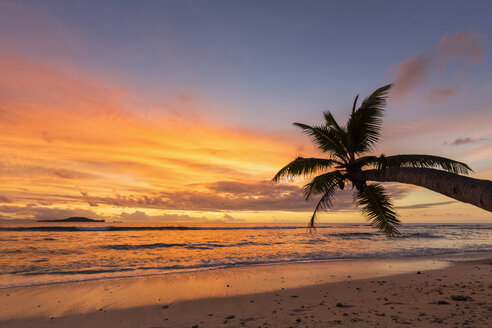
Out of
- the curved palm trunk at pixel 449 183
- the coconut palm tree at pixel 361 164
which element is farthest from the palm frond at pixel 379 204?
the curved palm trunk at pixel 449 183

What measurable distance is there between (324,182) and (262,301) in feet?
14.3

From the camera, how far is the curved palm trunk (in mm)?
4512

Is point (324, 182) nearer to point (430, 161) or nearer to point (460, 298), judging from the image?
point (430, 161)

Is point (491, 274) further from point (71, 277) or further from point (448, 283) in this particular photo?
point (71, 277)

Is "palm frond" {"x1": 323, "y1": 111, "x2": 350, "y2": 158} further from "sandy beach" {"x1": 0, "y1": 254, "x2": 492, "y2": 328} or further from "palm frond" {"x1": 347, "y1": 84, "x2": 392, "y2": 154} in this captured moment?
"sandy beach" {"x1": 0, "y1": 254, "x2": 492, "y2": 328}

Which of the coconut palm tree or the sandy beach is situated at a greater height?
the coconut palm tree

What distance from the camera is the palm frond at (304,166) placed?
10.1 m

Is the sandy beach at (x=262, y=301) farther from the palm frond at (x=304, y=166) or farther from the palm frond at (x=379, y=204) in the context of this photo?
the palm frond at (x=304, y=166)

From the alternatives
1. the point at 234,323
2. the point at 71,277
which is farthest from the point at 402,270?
the point at 71,277

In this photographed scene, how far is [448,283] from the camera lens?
10477mm

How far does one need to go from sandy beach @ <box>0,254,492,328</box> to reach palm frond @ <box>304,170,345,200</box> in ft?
11.7

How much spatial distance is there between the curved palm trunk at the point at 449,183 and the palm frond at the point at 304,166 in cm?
244

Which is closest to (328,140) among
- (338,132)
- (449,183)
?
(338,132)

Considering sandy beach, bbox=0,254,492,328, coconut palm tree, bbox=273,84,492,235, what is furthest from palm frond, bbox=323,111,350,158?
sandy beach, bbox=0,254,492,328
